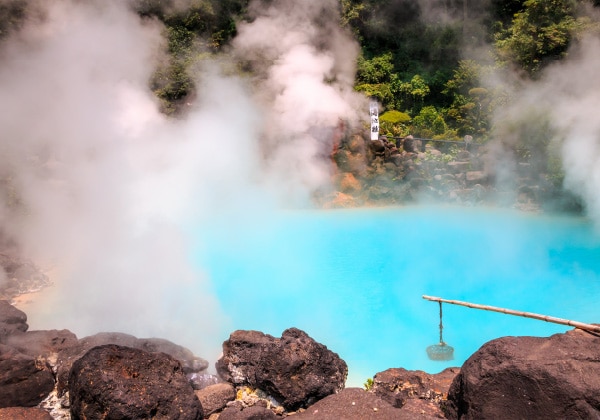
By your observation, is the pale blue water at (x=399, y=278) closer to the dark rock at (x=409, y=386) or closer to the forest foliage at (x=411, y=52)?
the dark rock at (x=409, y=386)

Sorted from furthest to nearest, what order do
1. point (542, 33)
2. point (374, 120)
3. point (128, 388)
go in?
point (374, 120) → point (542, 33) → point (128, 388)

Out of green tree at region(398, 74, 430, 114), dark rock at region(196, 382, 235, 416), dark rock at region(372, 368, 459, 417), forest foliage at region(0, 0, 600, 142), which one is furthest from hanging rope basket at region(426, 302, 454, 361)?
green tree at region(398, 74, 430, 114)

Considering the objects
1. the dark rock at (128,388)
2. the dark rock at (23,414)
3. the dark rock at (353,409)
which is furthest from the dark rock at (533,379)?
the dark rock at (23,414)

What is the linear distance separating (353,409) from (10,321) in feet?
12.8

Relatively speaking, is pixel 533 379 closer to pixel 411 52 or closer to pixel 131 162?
pixel 131 162

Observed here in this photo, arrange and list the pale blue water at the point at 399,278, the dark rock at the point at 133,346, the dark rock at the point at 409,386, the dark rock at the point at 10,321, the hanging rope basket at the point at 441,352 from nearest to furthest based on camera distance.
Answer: the dark rock at the point at 409,386 → the dark rock at the point at 133,346 → the dark rock at the point at 10,321 → the hanging rope basket at the point at 441,352 → the pale blue water at the point at 399,278

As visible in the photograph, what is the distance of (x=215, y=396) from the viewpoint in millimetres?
4730

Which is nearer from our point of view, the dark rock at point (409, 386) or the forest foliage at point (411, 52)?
the dark rock at point (409, 386)

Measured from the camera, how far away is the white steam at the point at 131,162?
7574 mm

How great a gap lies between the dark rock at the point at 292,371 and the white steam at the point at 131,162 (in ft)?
4.37

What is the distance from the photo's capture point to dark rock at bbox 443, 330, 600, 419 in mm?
3436

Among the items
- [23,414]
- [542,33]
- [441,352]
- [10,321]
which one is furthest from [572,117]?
[23,414]

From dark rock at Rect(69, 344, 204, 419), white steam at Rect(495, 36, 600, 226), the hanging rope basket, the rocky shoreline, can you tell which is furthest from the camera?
white steam at Rect(495, 36, 600, 226)

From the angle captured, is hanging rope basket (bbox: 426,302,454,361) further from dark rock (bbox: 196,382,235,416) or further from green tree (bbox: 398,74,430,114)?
green tree (bbox: 398,74,430,114)
